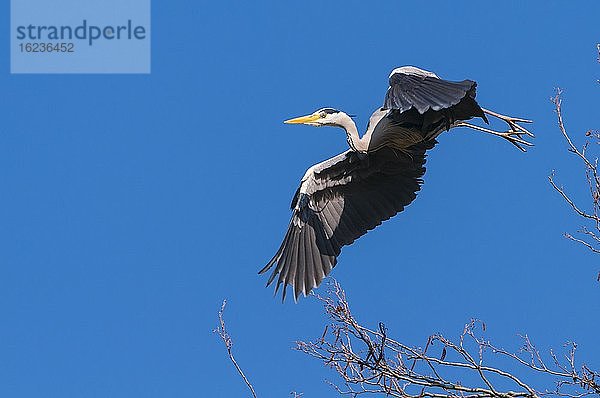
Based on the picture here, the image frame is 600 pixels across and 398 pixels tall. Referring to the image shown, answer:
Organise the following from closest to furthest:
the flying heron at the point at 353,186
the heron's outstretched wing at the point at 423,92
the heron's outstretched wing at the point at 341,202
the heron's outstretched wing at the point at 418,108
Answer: the heron's outstretched wing at the point at 423,92 → the heron's outstretched wing at the point at 418,108 → the flying heron at the point at 353,186 → the heron's outstretched wing at the point at 341,202

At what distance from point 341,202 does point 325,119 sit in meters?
0.81

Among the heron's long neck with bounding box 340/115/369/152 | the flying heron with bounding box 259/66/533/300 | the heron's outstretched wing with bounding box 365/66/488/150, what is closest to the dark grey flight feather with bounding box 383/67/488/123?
the heron's outstretched wing with bounding box 365/66/488/150

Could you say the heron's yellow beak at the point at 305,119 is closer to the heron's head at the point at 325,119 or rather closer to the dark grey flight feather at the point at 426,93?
the heron's head at the point at 325,119

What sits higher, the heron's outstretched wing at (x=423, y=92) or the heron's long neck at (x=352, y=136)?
the heron's long neck at (x=352, y=136)

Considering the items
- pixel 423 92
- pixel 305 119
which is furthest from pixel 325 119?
pixel 423 92

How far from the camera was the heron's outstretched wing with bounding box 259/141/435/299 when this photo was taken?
28.2 feet

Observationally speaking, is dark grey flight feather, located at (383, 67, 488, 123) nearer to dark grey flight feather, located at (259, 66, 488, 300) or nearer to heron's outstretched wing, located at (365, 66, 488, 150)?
heron's outstretched wing, located at (365, 66, 488, 150)

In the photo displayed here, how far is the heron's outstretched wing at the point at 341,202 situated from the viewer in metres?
8.59

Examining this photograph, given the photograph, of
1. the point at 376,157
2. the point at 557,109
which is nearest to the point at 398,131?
the point at 376,157

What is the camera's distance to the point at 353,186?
888 cm

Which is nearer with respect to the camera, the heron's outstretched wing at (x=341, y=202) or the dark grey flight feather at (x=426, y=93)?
the dark grey flight feather at (x=426, y=93)

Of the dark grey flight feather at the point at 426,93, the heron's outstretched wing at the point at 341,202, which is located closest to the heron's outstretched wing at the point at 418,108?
the dark grey flight feather at the point at 426,93

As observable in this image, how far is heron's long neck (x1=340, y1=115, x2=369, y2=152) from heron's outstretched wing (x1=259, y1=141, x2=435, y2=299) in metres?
0.19

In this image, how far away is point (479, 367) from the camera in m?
4.96
